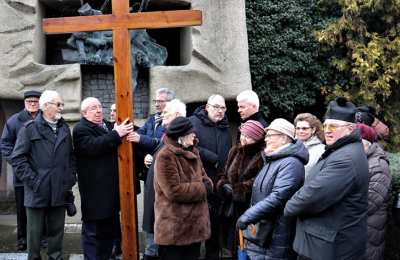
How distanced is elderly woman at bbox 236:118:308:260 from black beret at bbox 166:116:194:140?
2.05 ft

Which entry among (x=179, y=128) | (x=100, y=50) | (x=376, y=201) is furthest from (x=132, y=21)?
(x=100, y=50)

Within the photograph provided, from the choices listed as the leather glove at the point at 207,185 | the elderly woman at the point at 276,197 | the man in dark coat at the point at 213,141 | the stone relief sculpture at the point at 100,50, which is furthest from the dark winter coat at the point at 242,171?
the stone relief sculpture at the point at 100,50

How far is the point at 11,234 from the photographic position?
6.30 metres

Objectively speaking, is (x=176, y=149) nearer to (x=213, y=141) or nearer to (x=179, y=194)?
(x=179, y=194)

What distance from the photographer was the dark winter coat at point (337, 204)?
3225 millimetres

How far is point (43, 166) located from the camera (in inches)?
180

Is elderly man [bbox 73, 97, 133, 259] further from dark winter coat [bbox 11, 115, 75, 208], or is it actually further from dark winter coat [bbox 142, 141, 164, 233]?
dark winter coat [bbox 142, 141, 164, 233]

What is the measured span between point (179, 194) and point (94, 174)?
1201 mm

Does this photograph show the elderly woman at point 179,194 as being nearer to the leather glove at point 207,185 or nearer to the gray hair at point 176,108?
the leather glove at point 207,185

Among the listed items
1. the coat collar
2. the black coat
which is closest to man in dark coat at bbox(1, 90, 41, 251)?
the black coat

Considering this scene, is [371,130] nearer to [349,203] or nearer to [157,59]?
[349,203]

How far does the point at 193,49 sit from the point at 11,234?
3346 millimetres

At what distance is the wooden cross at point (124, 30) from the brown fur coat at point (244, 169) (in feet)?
2.97

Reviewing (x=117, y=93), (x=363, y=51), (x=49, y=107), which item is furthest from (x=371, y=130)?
(x=363, y=51)
